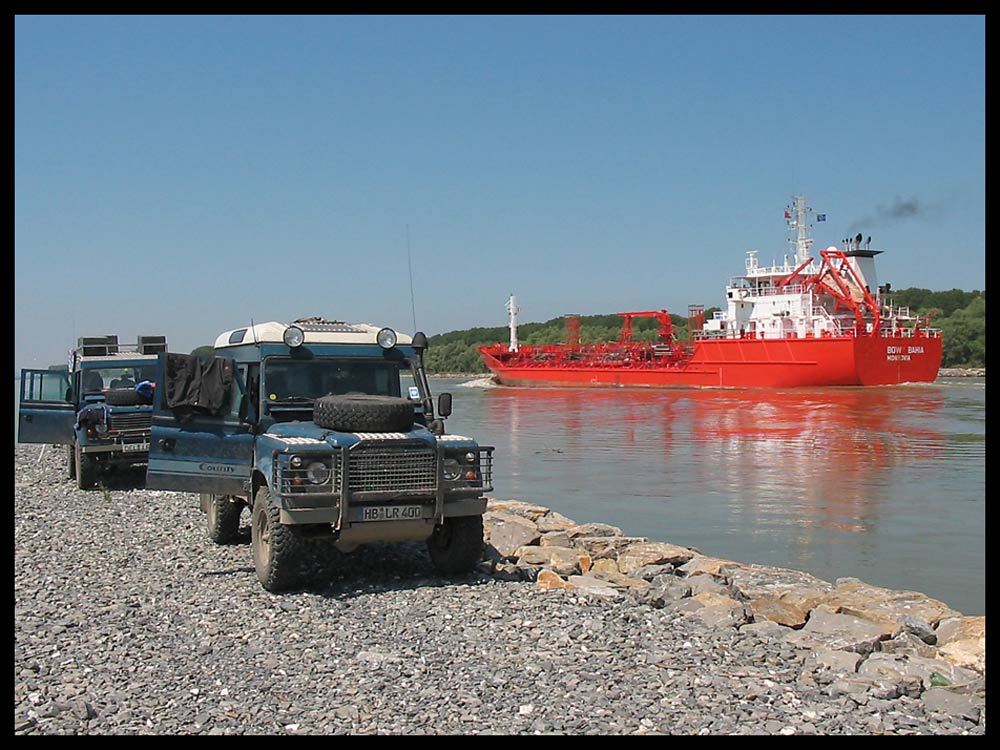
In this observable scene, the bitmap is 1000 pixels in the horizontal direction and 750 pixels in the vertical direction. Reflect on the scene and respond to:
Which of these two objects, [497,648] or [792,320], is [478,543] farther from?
[792,320]

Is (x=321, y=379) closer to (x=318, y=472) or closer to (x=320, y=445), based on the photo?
(x=320, y=445)

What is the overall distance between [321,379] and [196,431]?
4.11 ft

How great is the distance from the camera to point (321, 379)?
8.18 m

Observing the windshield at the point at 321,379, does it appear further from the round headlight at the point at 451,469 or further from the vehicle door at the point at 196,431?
the round headlight at the point at 451,469

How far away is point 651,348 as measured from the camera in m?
60.5

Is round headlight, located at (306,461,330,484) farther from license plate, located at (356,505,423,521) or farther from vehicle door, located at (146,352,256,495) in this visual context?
vehicle door, located at (146,352,256,495)

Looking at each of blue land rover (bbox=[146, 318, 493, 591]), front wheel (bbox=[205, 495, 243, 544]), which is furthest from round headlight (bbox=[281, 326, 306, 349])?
front wheel (bbox=[205, 495, 243, 544])

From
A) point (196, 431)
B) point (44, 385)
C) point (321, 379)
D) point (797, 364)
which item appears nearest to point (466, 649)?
point (321, 379)

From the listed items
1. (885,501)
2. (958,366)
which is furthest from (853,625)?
(958,366)

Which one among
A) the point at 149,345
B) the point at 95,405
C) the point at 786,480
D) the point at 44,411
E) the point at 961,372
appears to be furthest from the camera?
the point at 961,372

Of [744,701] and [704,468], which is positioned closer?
[744,701]

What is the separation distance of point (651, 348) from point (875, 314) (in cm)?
1558

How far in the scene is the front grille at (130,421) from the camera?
1352cm

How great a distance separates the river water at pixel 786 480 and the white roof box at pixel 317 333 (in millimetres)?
5684
